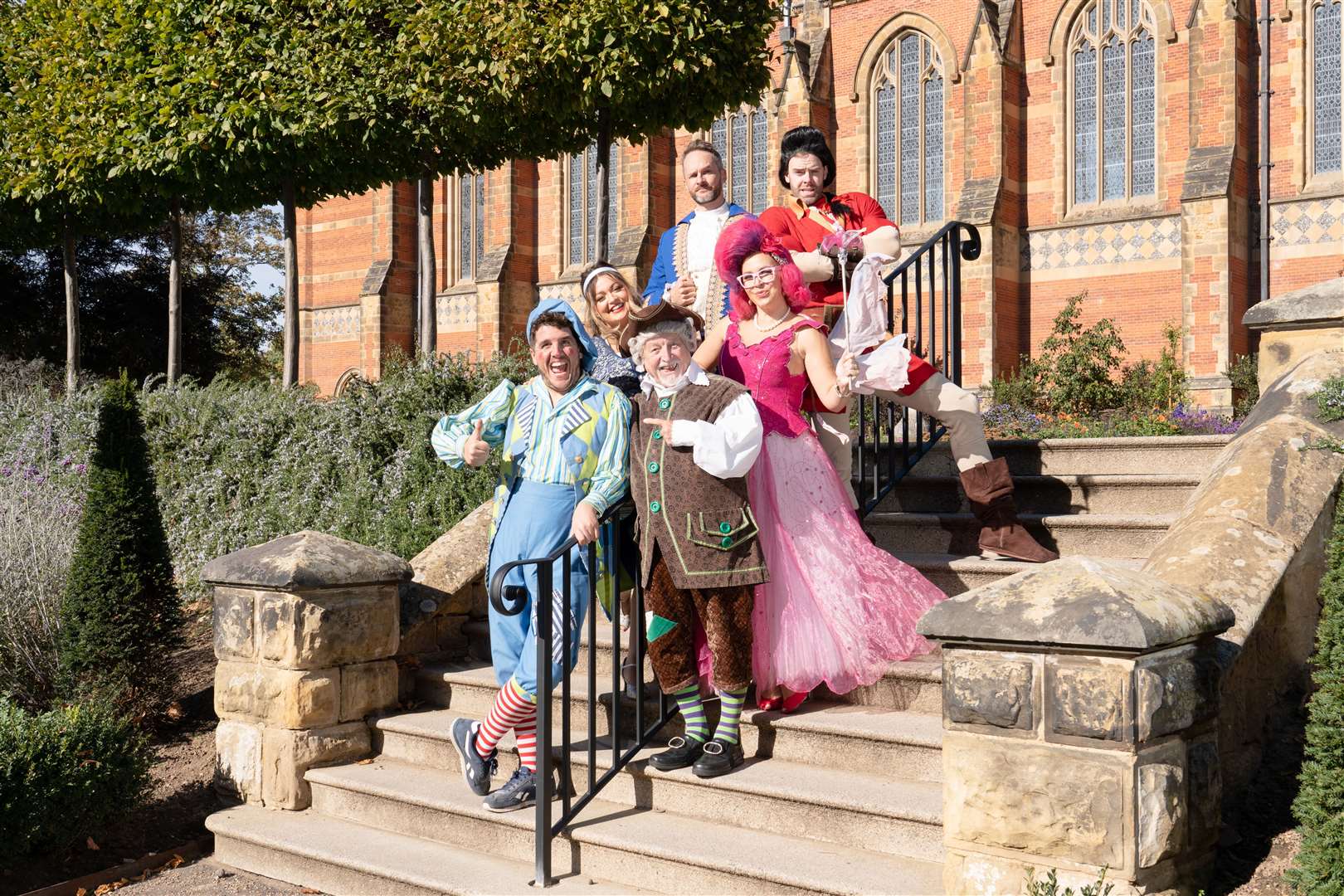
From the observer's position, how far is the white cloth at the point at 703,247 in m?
4.86

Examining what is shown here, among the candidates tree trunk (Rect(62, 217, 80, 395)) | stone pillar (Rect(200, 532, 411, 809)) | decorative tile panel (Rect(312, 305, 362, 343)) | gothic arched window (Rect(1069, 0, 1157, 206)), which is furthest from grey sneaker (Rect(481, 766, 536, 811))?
decorative tile panel (Rect(312, 305, 362, 343))

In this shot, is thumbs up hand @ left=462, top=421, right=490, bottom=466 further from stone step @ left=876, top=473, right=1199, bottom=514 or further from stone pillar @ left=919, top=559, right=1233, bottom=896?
stone step @ left=876, top=473, right=1199, bottom=514

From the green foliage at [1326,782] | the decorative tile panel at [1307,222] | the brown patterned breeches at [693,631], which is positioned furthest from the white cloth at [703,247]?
the decorative tile panel at [1307,222]

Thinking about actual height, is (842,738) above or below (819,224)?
below

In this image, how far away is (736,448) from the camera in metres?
3.87

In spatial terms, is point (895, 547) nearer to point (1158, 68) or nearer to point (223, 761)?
point (223, 761)

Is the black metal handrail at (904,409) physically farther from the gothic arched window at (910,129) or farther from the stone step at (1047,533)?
the gothic arched window at (910,129)

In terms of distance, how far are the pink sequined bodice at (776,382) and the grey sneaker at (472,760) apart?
1.67 meters

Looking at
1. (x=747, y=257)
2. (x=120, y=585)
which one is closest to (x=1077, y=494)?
(x=747, y=257)

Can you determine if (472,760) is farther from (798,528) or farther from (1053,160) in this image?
(1053,160)

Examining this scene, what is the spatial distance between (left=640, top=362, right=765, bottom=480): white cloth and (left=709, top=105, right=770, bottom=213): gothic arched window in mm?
20114

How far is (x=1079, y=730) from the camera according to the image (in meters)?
2.84

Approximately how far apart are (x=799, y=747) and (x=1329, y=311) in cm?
305

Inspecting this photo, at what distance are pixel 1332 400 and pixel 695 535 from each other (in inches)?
91.4
